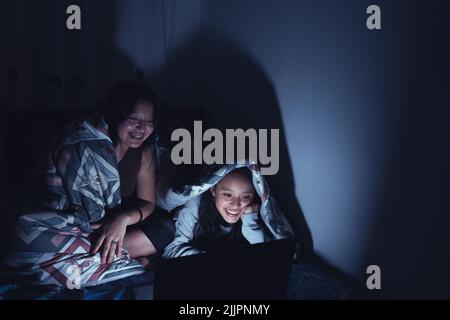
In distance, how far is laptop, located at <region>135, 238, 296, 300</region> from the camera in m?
1.08

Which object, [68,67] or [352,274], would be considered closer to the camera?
[352,274]

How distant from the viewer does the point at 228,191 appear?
149 cm

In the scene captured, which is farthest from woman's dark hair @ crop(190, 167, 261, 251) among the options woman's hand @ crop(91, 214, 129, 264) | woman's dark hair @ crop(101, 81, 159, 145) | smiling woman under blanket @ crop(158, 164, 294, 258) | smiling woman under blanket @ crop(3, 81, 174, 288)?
woman's dark hair @ crop(101, 81, 159, 145)

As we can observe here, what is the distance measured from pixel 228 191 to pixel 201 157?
0.23 metres

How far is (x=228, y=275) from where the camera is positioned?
3.76ft

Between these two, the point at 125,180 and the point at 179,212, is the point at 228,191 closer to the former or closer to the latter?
the point at 179,212

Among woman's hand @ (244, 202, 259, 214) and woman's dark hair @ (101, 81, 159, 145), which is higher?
woman's dark hair @ (101, 81, 159, 145)

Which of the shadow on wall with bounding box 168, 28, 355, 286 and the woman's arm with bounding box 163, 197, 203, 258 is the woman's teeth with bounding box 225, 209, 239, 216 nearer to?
the woman's arm with bounding box 163, 197, 203, 258

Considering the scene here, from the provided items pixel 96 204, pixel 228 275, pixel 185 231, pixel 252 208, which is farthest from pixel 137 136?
pixel 228 275

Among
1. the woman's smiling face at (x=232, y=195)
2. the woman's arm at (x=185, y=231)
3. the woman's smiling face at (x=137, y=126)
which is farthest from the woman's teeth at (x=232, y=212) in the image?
the woman's smiling face at (x=137, y=126)

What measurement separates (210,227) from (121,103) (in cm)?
55

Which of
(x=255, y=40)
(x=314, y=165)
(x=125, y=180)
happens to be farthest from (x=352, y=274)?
(x=255, y=40)

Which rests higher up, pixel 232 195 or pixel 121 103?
pixel 121 103

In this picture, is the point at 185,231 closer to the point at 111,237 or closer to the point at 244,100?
the point at 111,237
